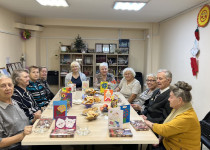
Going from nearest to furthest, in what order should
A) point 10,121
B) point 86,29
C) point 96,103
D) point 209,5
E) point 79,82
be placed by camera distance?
point 10,121 < point 96,103 < point 209,5 < point 79,82 < point 86,29

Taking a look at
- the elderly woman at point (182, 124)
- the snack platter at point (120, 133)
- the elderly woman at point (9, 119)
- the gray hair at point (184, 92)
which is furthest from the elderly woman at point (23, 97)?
the gray hair at point (184, 92)

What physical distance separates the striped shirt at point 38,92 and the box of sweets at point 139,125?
1.63 metres

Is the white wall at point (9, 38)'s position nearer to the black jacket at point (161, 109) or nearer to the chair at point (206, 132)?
the black jacket at point (161, 109)

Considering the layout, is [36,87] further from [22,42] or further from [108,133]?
[22,42]

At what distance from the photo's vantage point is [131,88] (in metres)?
3.22

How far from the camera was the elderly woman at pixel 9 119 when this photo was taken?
1.64 meters

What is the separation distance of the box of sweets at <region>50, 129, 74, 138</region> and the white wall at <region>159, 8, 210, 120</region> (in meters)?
2.21

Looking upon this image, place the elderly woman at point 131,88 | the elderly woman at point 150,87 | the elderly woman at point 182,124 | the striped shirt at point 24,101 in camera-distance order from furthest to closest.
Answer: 1. the elderly woman at point 131,88
2. the elderly woman at point 150,87
3. the striped shirt at point 24,101
4. the elderly woman at point 182,124

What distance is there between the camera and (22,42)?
5.28 metres

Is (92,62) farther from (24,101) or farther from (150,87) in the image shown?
(24,101)

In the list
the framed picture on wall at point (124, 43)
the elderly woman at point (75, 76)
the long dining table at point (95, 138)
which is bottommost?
the long dining table at point (95, 138)

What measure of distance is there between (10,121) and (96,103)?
3.64 feet

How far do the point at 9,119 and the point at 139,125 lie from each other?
124 centimetres

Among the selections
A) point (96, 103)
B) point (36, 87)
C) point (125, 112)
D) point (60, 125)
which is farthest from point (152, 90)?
point (36, 87)
